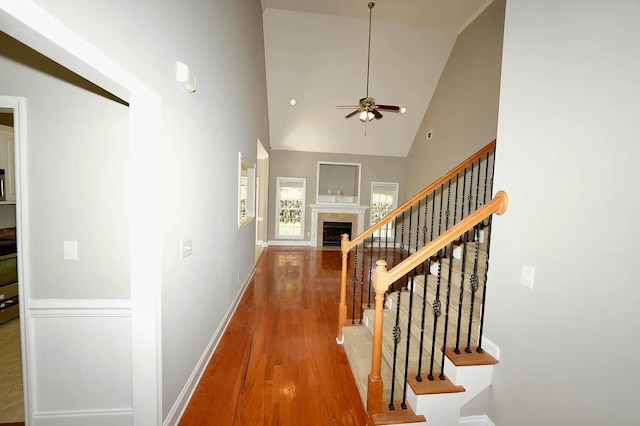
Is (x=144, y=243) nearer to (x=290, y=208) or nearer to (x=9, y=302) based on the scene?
(x=9, y=302)

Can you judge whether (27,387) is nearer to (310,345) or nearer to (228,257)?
(228,257)

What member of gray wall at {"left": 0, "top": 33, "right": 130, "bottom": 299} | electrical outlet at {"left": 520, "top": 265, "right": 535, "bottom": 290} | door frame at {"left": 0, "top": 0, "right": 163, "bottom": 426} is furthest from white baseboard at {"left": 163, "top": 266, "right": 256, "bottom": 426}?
electrical outlet at {"left": 520, "top": 265, "right": 535, "bottom": 290}

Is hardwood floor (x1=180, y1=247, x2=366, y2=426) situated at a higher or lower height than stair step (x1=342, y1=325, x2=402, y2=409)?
lower

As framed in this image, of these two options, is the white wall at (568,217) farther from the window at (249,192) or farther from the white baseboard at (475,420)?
the window at (249,192)

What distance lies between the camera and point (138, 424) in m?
1.51

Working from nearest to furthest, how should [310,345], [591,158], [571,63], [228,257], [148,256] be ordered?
[591,158], [571,63], [148,256], [310,345], [228,257]

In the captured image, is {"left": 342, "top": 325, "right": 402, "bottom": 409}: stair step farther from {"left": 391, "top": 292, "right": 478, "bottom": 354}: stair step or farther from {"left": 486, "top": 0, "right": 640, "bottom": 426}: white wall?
{"left": 486, "top": 0, "right": 640, "bottom": 426}: white wall

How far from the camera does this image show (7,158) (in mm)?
3115

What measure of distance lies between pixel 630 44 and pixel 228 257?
3402 mm

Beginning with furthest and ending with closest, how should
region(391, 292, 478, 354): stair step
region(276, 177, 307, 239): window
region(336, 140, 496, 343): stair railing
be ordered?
region(276, 177, 307, 239): window < region(336, 140, 496, 343): stair railing < region(391, 292, 478, 354): stair step

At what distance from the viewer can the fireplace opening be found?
26.9ft

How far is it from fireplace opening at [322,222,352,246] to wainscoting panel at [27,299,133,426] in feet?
21.8

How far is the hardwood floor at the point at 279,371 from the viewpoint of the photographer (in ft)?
6.07

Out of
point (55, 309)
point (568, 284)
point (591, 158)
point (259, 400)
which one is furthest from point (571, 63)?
point (55, 309)
